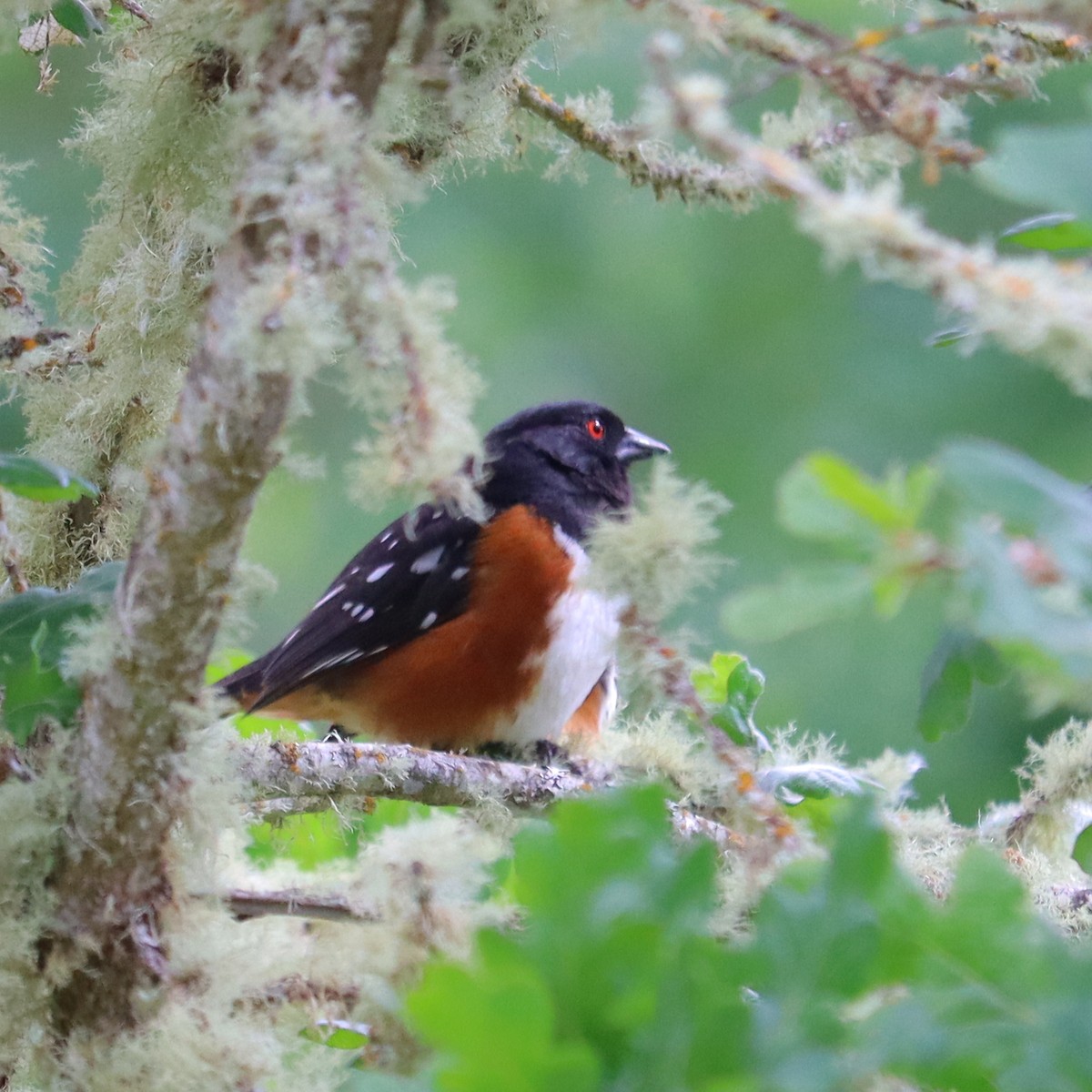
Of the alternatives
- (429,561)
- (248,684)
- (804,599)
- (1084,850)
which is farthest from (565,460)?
(804,599)

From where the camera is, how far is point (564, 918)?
1.93 feet

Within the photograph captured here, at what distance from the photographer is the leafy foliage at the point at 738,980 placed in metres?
0.54

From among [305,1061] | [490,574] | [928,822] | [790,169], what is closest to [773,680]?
[490,574]

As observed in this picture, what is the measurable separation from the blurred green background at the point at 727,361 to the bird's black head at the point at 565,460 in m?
1.74

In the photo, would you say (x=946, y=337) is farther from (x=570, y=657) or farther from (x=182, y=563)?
(x=570, y=657)

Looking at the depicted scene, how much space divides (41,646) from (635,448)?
1.94 meters

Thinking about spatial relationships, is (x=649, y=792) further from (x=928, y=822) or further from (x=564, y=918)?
(x=928, y=822)

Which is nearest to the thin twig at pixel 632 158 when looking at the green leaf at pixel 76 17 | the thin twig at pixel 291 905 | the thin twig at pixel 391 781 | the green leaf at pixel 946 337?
the green leaf at pixel 946 337

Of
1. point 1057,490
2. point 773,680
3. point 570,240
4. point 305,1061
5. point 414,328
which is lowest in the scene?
point 305,1061

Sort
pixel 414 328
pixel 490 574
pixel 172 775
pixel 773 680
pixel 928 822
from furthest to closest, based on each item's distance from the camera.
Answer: pixel 773 680 < pixel 490 574 < pixel 928 822 < pixel 172 775 < pixel 414 328

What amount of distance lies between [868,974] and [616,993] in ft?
0.38

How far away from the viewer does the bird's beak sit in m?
2.85

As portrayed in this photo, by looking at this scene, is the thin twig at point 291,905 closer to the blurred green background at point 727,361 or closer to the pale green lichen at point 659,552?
the pale green lichen at point 659,552

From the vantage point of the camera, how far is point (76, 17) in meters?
1.44
